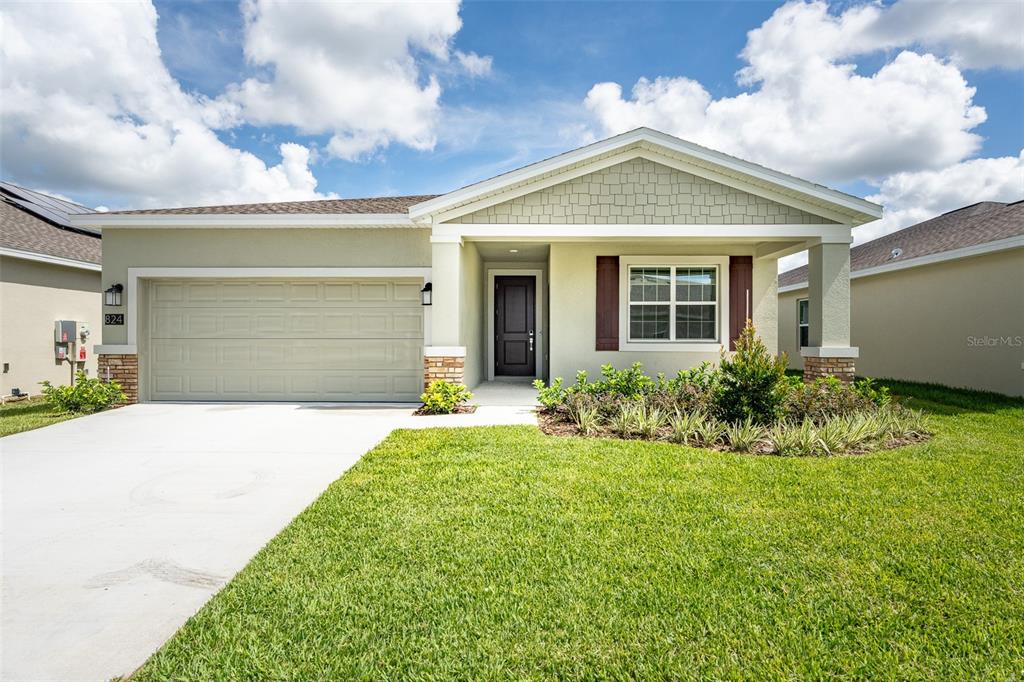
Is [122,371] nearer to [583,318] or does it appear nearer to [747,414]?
[583,318]

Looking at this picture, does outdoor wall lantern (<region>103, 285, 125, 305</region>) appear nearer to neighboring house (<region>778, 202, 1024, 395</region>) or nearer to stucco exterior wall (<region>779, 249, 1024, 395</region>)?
neighboring house (<region>778, 202, 1024, 395</region>)

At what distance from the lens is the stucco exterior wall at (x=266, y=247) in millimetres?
8836

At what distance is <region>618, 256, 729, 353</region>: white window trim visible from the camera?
10.0 metres

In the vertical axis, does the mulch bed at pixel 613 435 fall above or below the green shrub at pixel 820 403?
below

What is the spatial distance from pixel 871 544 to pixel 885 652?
48.6 inches

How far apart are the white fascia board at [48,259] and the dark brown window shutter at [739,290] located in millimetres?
12999

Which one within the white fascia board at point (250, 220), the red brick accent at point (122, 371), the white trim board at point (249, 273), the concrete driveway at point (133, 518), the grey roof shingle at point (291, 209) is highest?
the grey roof shingle at point (291, 209)

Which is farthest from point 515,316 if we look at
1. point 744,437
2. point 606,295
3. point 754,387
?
point 744,437

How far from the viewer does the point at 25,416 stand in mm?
7785

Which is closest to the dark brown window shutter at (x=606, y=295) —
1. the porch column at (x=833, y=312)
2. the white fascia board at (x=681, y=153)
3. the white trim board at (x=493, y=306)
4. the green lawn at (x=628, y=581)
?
the white trim board at (x=493, y=306)

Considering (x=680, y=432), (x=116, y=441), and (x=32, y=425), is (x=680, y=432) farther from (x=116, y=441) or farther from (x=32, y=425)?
(x=32, y=425)

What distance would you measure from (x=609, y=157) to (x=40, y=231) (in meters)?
12.9

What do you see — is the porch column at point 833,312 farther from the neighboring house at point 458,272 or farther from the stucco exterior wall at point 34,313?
the stucco exterior wall at point 34,313

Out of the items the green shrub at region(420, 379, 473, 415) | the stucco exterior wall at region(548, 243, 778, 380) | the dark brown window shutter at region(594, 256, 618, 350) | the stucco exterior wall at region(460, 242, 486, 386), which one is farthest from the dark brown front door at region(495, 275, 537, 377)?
the green shrub at region(420, 379, 473, 415)
